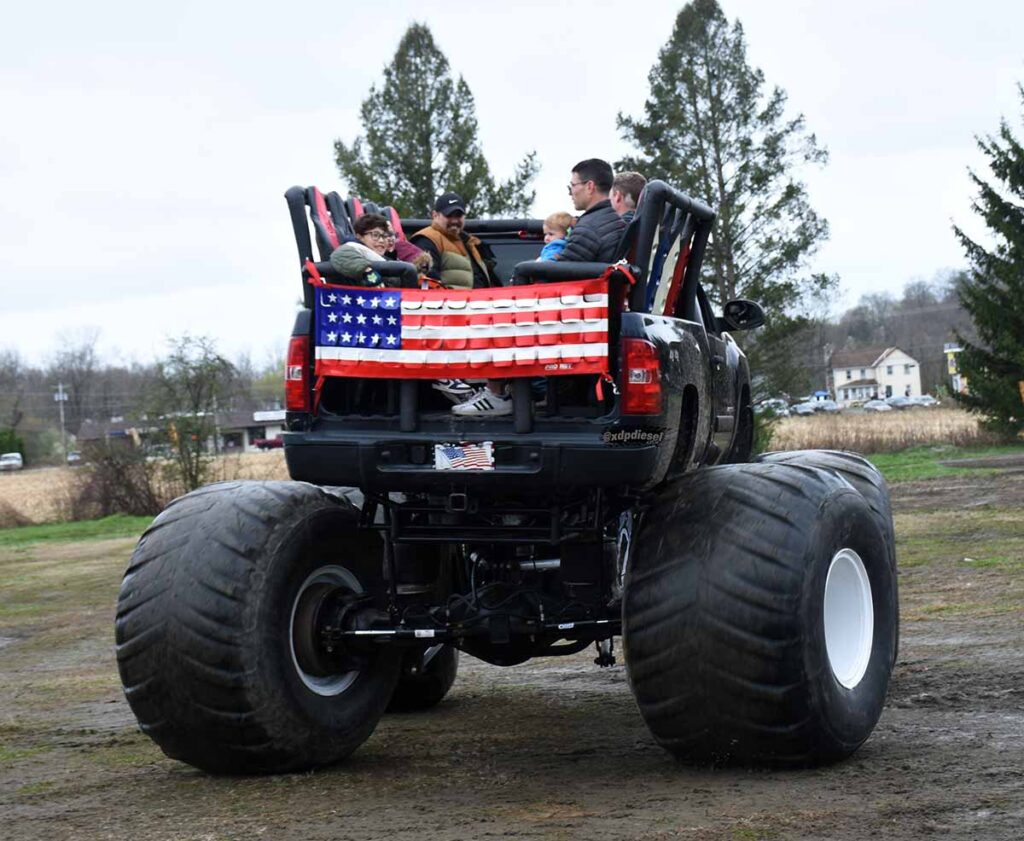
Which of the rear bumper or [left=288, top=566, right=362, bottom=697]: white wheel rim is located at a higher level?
the rear bumper

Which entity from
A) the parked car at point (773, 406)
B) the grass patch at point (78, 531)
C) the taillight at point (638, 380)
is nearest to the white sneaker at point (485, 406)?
the taillight at point (638, 380)

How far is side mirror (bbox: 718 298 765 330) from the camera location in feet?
29.0

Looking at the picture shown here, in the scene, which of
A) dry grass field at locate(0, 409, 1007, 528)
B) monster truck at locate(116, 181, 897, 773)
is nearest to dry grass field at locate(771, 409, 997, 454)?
dry grass field at locate(0, 409, 1007, 528)

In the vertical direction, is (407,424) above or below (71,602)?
above

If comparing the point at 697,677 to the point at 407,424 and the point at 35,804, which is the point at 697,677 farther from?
the point at 35,804

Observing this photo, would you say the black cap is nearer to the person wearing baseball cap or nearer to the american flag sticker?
the person wearing baseball cap

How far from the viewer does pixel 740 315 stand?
8.98 meters

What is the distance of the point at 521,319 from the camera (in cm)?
654

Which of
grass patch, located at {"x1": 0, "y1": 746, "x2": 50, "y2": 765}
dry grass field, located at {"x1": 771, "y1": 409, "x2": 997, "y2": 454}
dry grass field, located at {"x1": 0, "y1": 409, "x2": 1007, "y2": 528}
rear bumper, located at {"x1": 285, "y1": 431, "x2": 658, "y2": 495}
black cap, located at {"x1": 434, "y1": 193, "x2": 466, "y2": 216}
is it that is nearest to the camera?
rear bumper, located at {"x1": 285, "y1": 431, "x2": 658, "y2": 495}

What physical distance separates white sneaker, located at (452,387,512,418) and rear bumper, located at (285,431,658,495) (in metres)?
0.19

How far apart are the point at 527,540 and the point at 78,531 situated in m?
28.2

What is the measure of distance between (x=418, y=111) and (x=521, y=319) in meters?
30.9

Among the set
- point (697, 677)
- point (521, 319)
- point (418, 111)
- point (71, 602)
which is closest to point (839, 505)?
point (697, 677)

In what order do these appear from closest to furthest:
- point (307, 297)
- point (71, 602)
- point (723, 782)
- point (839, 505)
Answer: point (723, 782) → point (839, 505) → point (307, 297) → point (71, 602)
